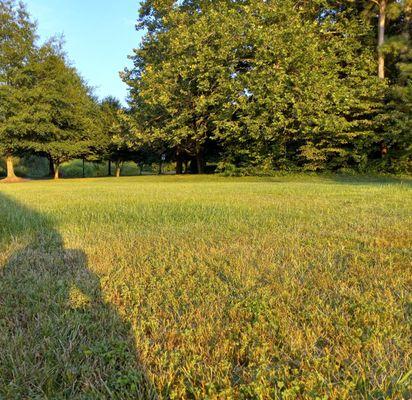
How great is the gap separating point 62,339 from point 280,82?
773 inches

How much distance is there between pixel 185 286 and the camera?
271 centimetres

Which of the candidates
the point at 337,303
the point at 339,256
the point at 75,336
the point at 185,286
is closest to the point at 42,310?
the point at 75,336

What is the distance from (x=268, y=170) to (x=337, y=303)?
22026 mm

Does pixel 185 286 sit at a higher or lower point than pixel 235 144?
lower

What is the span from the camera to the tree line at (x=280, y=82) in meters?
19.6

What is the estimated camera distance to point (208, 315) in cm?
221

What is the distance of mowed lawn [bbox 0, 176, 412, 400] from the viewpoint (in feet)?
5.22

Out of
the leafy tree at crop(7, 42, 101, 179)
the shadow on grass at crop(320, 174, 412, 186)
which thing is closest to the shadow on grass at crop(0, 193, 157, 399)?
the shadow on grass at crop(320, 174, 412, 186)

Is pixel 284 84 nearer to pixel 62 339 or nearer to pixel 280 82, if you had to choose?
pixel 280 82

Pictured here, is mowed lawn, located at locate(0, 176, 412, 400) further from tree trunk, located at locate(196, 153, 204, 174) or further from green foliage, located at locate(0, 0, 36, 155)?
green foliage, located at locate(0, 0, 36, 155)

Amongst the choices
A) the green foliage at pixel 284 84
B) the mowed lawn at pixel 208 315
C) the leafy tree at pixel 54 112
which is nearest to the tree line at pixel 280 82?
the green foliage at pixel 284 84

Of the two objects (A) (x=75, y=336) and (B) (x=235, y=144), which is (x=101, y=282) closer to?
(A) (x=75, y=336)

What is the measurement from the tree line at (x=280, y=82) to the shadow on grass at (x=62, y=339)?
17.2m

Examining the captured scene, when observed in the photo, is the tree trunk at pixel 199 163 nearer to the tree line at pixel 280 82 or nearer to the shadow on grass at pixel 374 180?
the tree line at pixel 280 82
